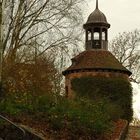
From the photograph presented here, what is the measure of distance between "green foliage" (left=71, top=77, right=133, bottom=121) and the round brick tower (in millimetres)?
612

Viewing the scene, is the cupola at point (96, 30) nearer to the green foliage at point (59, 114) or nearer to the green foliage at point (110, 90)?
the green foliage at point (110, 90)

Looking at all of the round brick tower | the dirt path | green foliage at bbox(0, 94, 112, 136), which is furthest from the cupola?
green foliage at bbox(0, 94, 112, 136)

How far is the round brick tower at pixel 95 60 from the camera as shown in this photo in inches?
1518

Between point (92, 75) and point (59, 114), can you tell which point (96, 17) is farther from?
point (59, 114)

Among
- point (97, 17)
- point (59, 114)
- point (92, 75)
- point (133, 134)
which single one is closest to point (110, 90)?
point (92, 75)

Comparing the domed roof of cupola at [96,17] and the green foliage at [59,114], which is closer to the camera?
the green foliage at [59,114]

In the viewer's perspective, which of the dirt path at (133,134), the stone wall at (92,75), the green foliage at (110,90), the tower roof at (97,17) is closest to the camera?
the dirt path at (133,134)

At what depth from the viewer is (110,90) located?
122 feet

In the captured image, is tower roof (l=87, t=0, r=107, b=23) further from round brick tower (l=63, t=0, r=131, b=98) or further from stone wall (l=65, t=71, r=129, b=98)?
stone wall (l=65, t=71, r=129, b=98)

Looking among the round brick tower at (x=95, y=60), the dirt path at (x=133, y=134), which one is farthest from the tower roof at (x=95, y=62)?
the dirt path at (x=133, y=134)

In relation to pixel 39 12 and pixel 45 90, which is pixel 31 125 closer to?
pixel 45 90

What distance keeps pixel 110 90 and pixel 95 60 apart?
3.61 metres

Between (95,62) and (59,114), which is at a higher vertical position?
(95,62)

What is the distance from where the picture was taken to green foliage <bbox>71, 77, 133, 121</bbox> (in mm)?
37000
